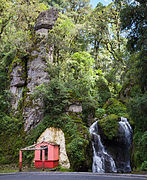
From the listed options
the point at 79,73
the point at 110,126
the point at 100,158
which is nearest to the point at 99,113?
the point at 110,126

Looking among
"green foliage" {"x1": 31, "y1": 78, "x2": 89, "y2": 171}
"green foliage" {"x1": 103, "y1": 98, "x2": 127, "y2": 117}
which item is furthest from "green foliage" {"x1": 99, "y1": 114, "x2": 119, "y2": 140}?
"green foliage" {"x1": 103, "y1": 98, "x2": 127, "y2": 117}

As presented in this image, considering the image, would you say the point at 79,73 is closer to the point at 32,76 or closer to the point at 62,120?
the point at 32,76

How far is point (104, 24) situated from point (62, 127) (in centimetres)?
1757

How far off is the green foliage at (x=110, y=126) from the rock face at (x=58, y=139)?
13.3ft

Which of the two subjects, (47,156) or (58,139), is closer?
(47,156)

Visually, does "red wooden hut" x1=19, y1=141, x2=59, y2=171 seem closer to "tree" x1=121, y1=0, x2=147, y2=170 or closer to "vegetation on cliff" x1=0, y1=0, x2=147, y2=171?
"vegetation on cliff" x1=0, y1=0, x2=147, y2=171

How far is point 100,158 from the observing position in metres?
13.3

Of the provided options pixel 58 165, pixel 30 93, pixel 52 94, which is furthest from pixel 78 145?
pixel 30 93

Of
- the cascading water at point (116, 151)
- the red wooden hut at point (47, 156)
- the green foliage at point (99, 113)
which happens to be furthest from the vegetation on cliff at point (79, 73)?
the red wooden hut at point (47, 156)

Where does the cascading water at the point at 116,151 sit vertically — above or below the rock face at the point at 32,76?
below

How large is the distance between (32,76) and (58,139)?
Result: 669 cm

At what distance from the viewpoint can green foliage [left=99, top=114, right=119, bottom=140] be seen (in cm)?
1440

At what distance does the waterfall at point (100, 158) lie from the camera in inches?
499

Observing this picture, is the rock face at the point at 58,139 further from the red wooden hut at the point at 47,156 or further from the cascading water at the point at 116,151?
the cascading water at the point at 116,151
